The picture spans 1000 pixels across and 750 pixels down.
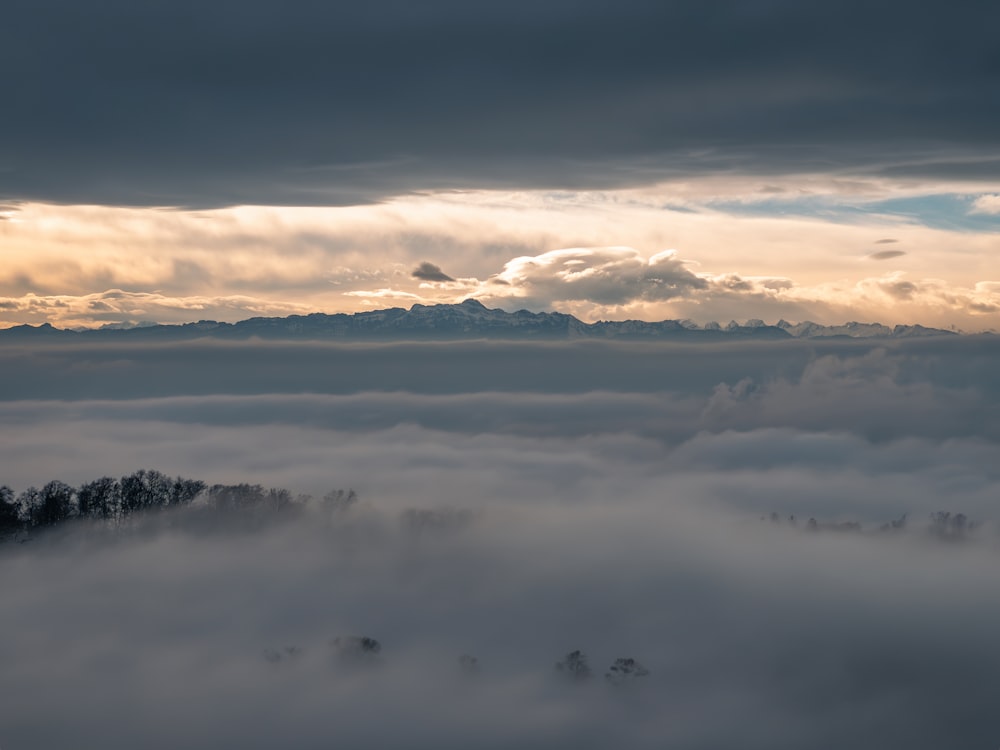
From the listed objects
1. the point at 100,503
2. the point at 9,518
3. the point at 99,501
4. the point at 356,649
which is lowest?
the point at 356,649

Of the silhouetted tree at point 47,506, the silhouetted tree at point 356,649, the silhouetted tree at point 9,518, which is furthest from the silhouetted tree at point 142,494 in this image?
the silhouetted tree at point 356,649

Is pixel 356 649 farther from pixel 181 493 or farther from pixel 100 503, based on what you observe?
pixel 181 493

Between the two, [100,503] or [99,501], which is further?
[99,501]

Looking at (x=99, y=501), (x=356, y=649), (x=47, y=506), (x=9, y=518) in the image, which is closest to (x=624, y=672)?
(x=356, y=649)

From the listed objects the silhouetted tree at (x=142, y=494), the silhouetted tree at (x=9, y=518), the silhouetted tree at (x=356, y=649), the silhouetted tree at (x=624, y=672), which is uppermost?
the silhouetted tree at (x=9, y=518)

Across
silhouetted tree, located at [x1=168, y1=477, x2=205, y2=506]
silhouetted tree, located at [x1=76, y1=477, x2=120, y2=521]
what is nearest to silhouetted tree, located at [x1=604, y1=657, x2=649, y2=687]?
silhouetted tree, located at [x1=76, y1=477, x2=120, y2=521]

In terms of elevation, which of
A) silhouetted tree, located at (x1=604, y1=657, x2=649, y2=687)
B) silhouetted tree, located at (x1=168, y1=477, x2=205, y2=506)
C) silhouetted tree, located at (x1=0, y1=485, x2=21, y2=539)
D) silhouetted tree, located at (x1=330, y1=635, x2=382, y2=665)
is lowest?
silhouetted tree, located at (x1=604, y1=657, x2=649, y2=687)

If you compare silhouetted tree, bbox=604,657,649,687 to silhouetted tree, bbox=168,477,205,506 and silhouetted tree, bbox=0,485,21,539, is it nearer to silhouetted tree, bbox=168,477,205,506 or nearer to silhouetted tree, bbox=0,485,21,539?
silhouetted tree, bbox=168,477,205,506

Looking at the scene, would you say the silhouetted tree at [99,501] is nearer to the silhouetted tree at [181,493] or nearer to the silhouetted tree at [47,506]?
the silhouetted tree at [47,506]

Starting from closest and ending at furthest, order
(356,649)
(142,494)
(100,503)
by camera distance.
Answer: (356,649)
(100,503)
(142,494)

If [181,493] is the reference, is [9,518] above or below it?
above

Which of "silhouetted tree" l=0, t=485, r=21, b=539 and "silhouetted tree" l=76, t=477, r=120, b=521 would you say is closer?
"silhouetted tree" l=0, t=485, r=21, b=539

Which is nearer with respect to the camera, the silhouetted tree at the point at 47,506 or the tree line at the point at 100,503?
the tree line at the point at 100,503

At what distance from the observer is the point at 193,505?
624 ft
